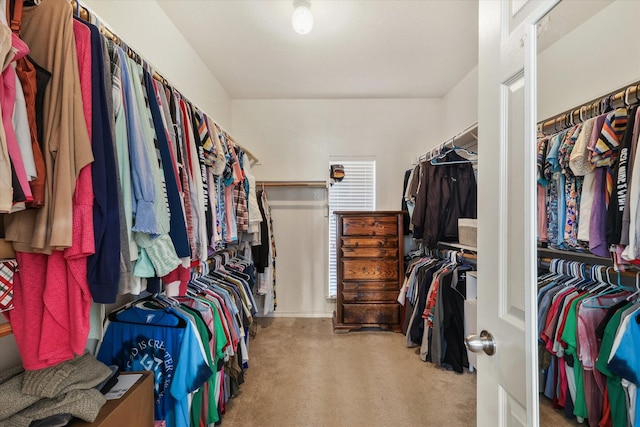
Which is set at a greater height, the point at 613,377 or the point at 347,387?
the point at 613,377

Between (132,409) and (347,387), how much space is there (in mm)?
1472

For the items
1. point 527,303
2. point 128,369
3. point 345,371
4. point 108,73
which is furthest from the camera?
point 345,371

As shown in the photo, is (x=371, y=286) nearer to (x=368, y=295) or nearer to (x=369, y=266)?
(x=368, y=295)

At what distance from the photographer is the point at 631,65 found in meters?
0.51

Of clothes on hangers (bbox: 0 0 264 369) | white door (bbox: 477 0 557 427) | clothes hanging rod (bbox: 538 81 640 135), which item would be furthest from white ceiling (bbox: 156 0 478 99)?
clothes hanging rod (bbox: 538 81 640 135)

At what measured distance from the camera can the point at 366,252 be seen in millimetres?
2969

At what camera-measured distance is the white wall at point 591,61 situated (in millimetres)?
501

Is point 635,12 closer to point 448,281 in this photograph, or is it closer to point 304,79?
point 448,281

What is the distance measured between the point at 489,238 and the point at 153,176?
103cm

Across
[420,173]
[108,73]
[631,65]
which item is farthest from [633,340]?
[420,173]

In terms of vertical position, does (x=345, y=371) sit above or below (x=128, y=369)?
below

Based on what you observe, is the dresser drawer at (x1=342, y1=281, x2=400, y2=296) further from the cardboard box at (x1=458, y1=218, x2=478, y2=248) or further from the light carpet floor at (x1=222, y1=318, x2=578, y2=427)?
the cardboard box at (x1=458, y1=218, x2=478, y2=248)

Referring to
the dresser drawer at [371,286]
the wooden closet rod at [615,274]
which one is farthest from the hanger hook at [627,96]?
the dresser drawer at [371,286]

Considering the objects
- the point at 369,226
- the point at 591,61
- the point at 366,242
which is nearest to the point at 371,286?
the point at 366,242
